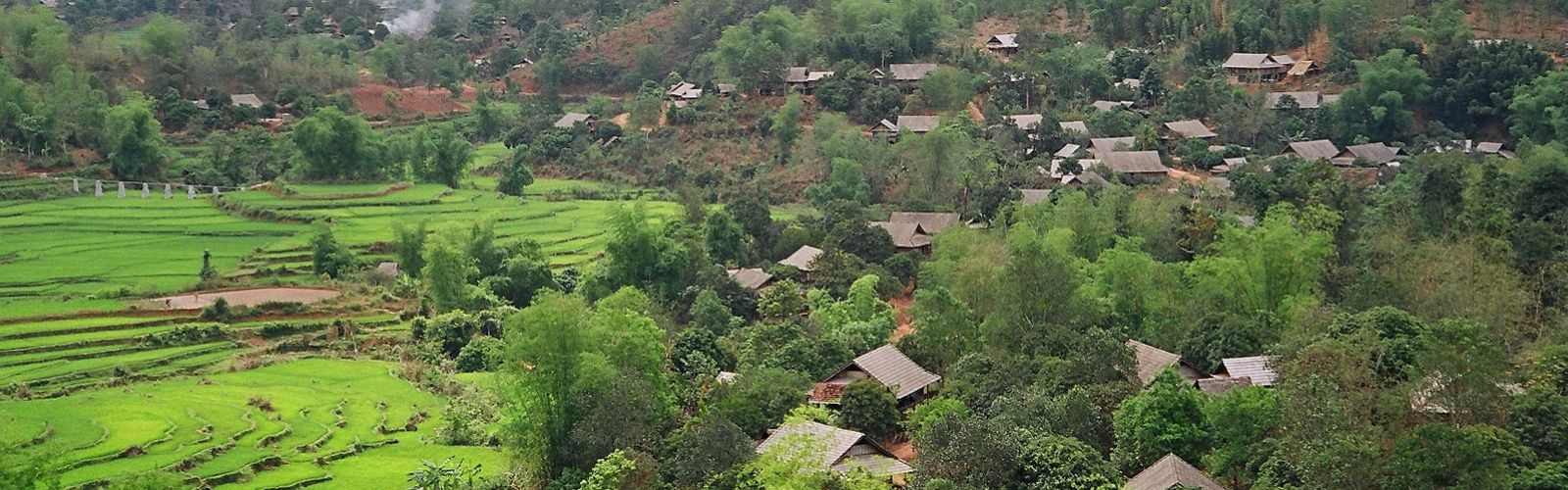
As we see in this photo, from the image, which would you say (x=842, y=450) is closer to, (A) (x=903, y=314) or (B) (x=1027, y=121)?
(A) (x=903, y=314)

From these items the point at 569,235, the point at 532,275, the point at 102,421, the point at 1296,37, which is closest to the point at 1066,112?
the point at 1296,37

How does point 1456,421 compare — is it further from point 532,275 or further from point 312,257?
point 312,257

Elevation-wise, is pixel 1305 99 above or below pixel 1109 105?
below

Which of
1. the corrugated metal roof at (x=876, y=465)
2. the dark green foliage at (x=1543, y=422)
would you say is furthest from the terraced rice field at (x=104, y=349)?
the dark green foliage at (x=1543, y=422)

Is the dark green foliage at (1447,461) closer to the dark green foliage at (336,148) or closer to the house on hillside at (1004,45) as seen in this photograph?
the dark green foliage at (336,148)

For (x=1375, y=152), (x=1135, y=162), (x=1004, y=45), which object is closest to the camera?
(x=1135, y=162)

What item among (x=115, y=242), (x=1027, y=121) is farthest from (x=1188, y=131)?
(x=115, y=242)
